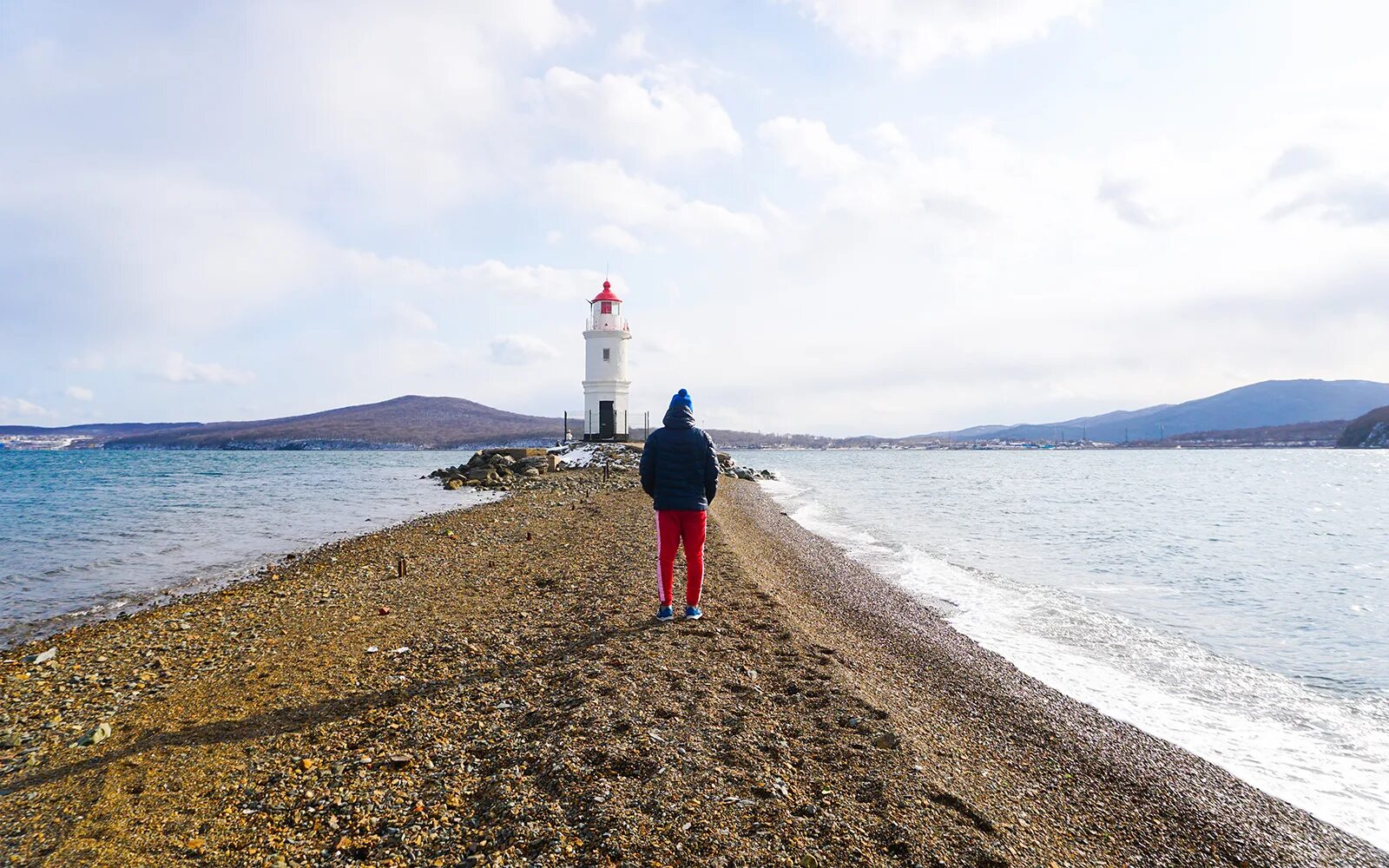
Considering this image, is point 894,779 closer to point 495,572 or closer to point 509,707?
point 509,707

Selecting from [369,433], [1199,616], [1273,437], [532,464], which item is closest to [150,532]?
[532,464]

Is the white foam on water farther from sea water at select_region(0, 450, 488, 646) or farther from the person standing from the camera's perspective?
sea water at select_region(0, 450, 488, 646)

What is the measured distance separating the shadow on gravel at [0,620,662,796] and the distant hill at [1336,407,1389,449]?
184564 millimetres

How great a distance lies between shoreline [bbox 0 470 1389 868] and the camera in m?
3.80

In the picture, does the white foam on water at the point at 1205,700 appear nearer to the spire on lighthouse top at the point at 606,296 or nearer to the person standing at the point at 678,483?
the person standing at the point at 678,483

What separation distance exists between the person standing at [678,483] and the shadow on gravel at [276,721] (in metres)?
1.64

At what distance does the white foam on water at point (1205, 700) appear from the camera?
5.54 metres

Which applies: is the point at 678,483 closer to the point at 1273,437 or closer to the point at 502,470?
the point at 502,470

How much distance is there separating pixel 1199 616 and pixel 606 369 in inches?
1406

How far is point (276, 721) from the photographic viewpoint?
17.9ft

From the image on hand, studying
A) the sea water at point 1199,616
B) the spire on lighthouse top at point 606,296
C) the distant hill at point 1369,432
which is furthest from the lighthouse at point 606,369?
the distant hill at point 1369,432

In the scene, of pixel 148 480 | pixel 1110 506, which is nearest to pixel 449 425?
pixel 148 480

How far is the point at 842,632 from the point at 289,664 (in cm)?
602

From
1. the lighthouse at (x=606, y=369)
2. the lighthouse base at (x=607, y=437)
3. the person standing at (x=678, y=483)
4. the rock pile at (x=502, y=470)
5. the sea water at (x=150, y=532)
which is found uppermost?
the lighthouse at (x=606, y=369)
